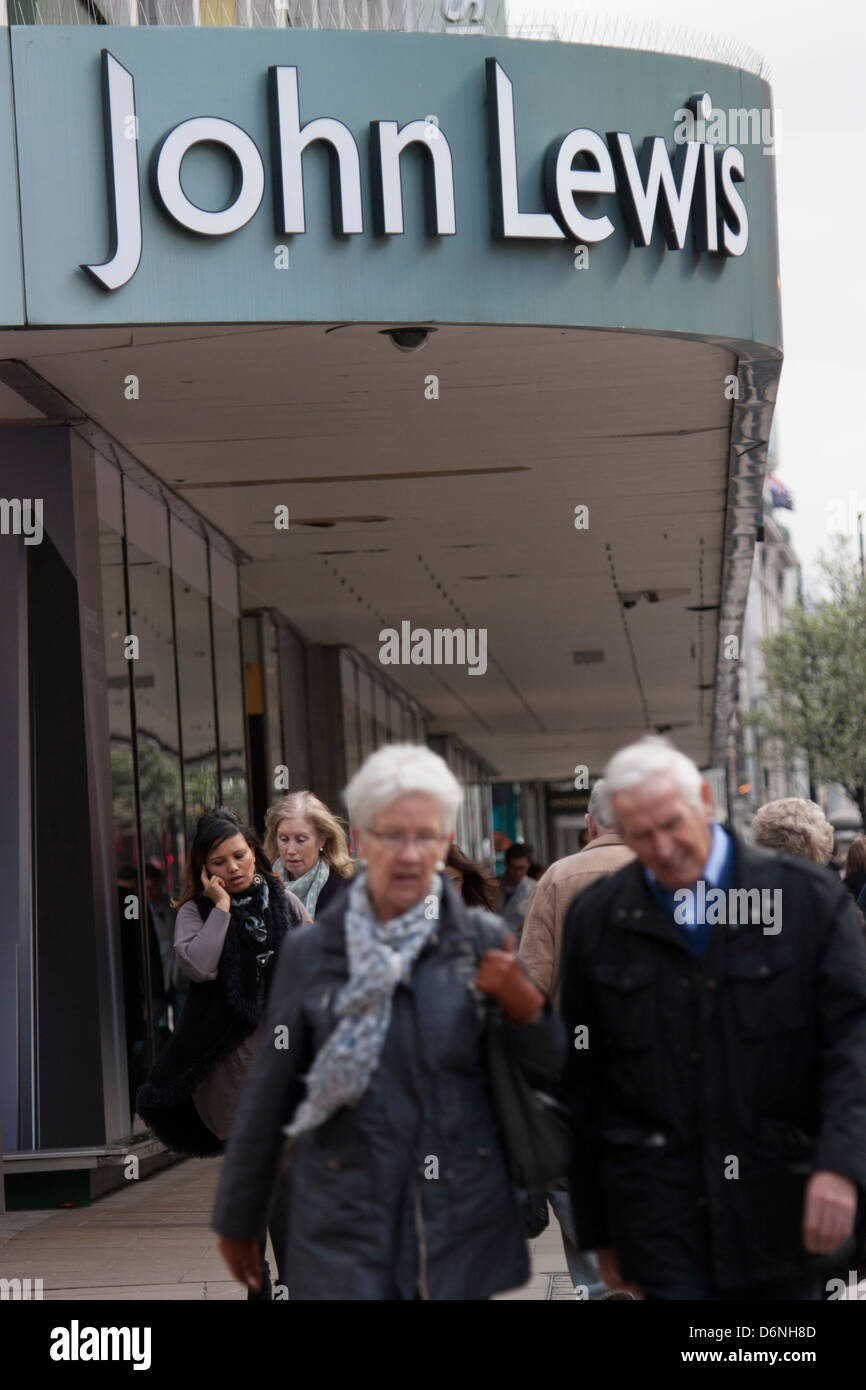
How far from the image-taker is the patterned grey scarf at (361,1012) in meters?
3.62

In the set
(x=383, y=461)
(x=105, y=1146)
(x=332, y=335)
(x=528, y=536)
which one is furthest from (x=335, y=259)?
(x=528, y=536)

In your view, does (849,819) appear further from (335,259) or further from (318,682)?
(335,259)

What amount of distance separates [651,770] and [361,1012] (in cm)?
75

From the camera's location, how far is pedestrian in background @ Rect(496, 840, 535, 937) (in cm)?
1703

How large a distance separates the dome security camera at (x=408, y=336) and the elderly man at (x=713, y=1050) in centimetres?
510

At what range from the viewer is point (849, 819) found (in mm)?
53156

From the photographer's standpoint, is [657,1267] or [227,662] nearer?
[657,1267]

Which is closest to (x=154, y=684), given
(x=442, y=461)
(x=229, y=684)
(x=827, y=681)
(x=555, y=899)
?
(x=442, y=461)

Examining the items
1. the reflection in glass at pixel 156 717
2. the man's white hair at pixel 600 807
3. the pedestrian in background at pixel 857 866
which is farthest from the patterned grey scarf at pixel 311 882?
the reflection in glass at pixel 156 717

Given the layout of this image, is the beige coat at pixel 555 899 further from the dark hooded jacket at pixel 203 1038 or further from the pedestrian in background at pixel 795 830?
the dark hooded jacket at pixel 203 1038

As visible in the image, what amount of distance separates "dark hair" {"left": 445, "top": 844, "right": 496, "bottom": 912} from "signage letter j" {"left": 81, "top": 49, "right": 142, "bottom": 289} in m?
2.85

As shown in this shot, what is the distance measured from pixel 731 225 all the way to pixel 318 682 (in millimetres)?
12645

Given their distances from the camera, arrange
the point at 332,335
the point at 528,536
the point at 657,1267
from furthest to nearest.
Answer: the point at 528,536, the point at 332,335, the point at 657,1267

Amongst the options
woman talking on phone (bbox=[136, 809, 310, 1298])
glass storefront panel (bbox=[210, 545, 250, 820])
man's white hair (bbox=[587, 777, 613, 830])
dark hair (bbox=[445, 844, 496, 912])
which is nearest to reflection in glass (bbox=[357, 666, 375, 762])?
glass storefront panel (bbox=[210, 545, 250, 820])
